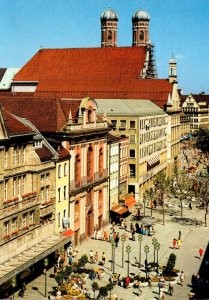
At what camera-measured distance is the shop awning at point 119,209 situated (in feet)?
260

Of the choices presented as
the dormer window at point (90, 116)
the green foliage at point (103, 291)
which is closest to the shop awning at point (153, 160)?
the dormer window at point (90, 116)

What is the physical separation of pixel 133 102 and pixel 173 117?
27.2 metres

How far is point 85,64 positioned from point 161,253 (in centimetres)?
8168

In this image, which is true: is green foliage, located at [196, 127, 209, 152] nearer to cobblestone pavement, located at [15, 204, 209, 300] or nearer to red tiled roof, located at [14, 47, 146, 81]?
red tiled roof, located at [14, 47, 146, 81]

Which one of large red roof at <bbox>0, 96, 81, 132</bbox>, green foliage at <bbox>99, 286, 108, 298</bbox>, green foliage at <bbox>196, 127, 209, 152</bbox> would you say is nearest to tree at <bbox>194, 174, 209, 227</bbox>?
large red roof at <bbox>0, 96, 81, 132</bbox>

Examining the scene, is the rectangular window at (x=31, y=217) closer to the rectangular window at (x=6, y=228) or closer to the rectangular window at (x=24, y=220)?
the rectangular window at (x=24, y=220)

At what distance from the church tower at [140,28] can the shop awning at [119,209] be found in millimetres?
108185

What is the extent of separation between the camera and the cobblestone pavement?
50469mm

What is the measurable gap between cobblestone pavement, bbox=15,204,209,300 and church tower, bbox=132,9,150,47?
10328 cm

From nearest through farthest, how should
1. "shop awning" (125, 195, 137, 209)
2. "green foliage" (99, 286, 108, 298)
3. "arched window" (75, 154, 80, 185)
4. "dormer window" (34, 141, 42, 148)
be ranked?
"green foliage" (99, 286, 108, 298)
"dormer window" (34, 141, 42, 148)
"arched window" (75, 154, 80, 185)
"shop awning" (125, 195, 137, 209)

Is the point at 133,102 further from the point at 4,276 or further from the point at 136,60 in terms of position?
the point at 4,276

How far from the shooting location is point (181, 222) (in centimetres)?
8194

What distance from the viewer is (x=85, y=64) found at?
139 m

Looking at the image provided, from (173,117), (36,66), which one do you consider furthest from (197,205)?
(36,66)
